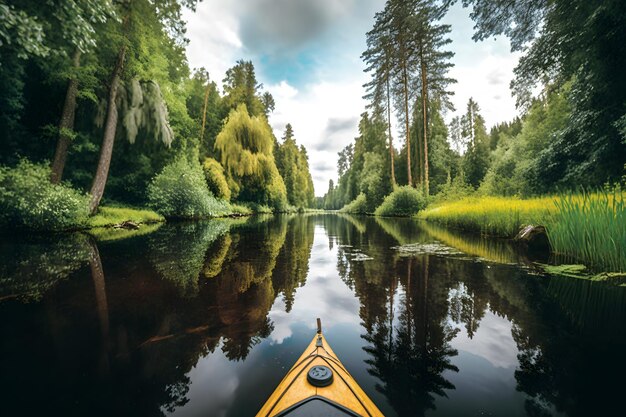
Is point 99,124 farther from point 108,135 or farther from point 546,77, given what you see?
point 546,77

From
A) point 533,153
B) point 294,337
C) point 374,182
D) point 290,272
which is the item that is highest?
point 533,153

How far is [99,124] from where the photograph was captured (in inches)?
557

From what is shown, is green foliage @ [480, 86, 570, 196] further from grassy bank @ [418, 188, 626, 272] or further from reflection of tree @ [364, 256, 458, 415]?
reflection of tree @ [364, 256, 458, 415]

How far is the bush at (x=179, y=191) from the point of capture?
1662cm

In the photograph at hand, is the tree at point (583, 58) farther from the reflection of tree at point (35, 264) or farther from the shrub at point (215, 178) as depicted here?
the shrub at point (215, 178)

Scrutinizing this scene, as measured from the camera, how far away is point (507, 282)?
4.25 metres

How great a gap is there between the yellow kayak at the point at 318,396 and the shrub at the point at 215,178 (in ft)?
70.4

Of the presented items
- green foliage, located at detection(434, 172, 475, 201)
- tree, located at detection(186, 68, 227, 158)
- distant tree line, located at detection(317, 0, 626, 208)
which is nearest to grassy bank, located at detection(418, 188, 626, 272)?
distant tree line, located at detection(317, 0, 626, 208)

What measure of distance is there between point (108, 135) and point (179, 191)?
16.4 ft

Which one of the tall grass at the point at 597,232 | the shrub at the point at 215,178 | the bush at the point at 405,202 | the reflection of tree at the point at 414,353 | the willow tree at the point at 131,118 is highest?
the willow tree at the point at 131,118

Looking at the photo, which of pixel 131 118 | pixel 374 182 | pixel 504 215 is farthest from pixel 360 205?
pixel 131 118

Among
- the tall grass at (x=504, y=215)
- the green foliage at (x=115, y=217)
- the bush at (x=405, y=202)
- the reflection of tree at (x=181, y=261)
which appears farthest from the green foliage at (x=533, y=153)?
the green foliage at (x=115, y=217)

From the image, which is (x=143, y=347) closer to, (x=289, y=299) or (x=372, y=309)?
(x=289, y=299)

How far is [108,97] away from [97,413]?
17.4 m
